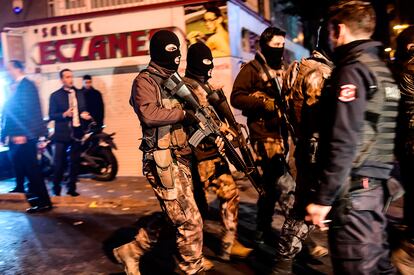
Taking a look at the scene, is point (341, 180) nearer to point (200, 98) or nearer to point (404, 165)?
point (404, 165)

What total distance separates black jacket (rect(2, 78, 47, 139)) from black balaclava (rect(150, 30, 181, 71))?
11.5 feet

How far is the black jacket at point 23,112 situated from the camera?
20.3 feet

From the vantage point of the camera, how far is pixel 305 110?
295 cm

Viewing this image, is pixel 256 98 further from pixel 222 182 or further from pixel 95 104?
pixel 95 104

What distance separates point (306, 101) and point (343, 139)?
810 mm

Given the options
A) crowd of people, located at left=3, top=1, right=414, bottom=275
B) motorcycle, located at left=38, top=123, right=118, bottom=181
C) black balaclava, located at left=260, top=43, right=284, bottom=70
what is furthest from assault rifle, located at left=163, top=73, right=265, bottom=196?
motorcycle, located at left=38, top=123, right=118, bottom=181

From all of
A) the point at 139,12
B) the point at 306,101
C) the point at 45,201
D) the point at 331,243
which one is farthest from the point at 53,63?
the point at 331,243

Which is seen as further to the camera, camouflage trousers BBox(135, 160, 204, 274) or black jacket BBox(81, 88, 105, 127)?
black jacket BBox(81, 88, 105, 127)

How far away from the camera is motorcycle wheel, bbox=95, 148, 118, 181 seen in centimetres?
816

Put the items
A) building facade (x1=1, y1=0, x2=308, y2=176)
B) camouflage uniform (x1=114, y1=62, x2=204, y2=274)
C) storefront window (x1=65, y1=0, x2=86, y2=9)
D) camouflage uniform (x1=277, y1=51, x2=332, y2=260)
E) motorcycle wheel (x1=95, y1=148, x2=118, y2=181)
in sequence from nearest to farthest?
camouflage uniform (x1=277, y1=51, x2=332, y2=260)
camouflage uniform (x1=114, y1=62, x2=204, y2=274)
building facade (x1=1, y1=0, x2=308, y2=176)
motorcycle wheel (x1=95, y1=148, x2=118, y2=181)
storefront window (x1=65, y1=0, x2=86, y2=9)

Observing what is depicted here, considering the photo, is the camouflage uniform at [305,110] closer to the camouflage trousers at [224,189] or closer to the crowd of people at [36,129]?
the camouflage trousers at [224,189]

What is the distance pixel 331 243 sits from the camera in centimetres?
241

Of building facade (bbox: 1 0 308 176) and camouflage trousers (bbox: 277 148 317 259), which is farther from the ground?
building facade (bbox: 1 0 308 176)

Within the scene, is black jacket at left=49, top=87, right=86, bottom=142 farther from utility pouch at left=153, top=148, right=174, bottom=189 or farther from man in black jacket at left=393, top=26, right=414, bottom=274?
man in black jacket at left=393, top=26, right=414, bottom=274
